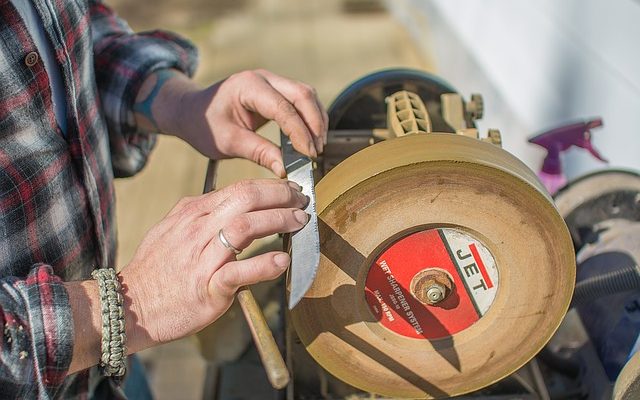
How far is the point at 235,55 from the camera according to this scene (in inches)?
214

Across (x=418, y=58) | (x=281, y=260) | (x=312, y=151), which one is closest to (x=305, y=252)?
(x=281, y=260)

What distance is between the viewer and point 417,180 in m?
0.99

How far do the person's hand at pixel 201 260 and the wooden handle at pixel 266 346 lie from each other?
0.03 metres

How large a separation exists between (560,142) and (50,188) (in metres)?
1.16

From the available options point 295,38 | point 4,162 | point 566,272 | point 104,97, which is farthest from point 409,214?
point 295,38

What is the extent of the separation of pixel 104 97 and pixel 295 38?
14.1 ft

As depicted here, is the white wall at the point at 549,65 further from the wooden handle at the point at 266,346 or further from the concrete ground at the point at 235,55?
the wooden handle at the point at 266,346

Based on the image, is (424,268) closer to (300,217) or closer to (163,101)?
(300,217)

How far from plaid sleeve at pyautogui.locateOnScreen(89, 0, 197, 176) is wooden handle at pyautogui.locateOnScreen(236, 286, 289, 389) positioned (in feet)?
2.38

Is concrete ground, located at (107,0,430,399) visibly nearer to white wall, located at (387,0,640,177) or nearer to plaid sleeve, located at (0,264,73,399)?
white wall, located at (387,0,640,177)

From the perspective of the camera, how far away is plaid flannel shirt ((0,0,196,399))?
104 cm

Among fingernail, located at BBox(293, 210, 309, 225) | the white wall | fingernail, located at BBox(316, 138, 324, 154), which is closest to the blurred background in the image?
the white wall

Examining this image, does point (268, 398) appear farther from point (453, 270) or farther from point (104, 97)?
point (104, 97)

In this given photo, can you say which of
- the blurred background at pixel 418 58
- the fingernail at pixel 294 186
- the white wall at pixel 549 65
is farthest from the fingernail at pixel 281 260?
the white wall at pixel 549 65
